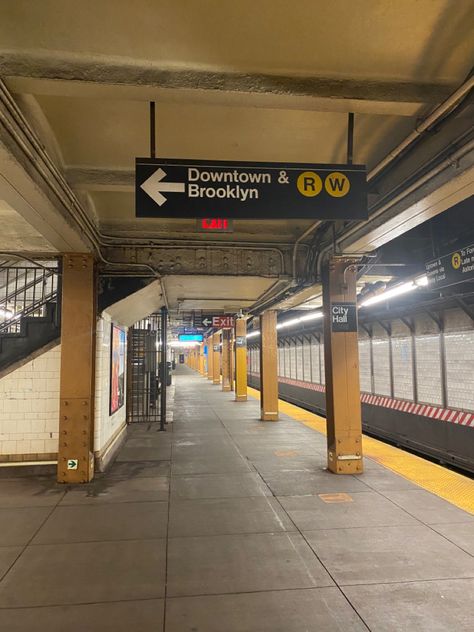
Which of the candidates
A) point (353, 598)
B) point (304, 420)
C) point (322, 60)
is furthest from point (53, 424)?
point (304, 420)

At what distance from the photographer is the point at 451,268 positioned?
21.5ft

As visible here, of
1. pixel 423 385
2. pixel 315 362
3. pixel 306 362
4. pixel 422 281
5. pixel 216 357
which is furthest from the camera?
pixel 216 357

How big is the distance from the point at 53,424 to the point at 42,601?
4313 mm

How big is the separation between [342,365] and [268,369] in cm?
617

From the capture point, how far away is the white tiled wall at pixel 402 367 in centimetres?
1061

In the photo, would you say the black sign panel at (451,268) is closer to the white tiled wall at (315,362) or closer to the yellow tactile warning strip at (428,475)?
the yellow tactile warning strip at (428,475)

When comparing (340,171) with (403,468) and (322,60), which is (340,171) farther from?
(403,468)

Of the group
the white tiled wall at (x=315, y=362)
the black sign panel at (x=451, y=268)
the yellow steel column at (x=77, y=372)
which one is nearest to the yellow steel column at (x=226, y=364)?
the white tiled wall at (x=315, y=362)

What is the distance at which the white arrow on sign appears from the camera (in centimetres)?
342

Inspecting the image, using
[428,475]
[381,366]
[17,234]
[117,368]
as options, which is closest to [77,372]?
[17,234]

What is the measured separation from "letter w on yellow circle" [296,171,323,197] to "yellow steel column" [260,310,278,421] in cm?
1010

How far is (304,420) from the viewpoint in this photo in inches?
516

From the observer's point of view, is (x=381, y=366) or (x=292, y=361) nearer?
(x=381, y=366)

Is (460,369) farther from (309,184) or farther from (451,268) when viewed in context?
(309,184)
